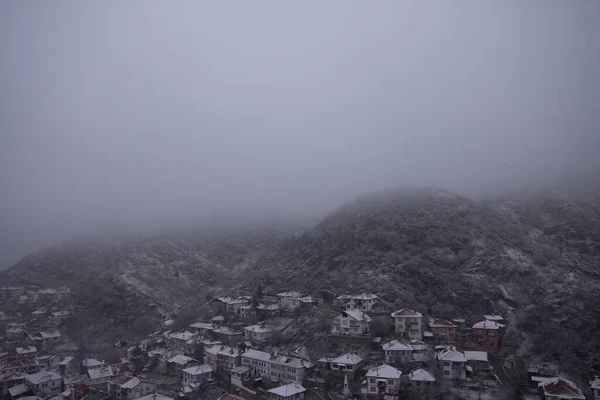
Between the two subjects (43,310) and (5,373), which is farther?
(43,310)

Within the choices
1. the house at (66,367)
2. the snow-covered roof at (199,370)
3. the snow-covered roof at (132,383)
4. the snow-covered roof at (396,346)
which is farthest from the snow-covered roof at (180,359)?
the snow-covered roof at (396,346)

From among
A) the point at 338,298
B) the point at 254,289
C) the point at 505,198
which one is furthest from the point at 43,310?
the point at 505,198

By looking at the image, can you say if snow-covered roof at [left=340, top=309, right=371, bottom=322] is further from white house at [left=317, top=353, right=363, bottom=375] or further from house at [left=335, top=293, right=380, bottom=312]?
white house at [left=317, top=353, right=363, bottom=375]

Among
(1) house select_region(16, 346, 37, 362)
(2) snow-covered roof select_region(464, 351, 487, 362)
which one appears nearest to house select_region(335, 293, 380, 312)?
(2) snow-covered roof select_region(464, 351, 487, 362)

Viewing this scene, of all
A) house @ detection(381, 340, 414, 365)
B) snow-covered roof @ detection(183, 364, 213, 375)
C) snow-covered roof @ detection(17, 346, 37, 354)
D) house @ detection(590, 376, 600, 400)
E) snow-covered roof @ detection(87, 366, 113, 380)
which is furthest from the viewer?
snow-covered roof @ detection(17, 346, 37, 354)

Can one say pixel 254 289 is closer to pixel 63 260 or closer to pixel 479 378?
pixel 479 378

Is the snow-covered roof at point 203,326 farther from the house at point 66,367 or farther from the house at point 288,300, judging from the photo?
the house at point 66,367
